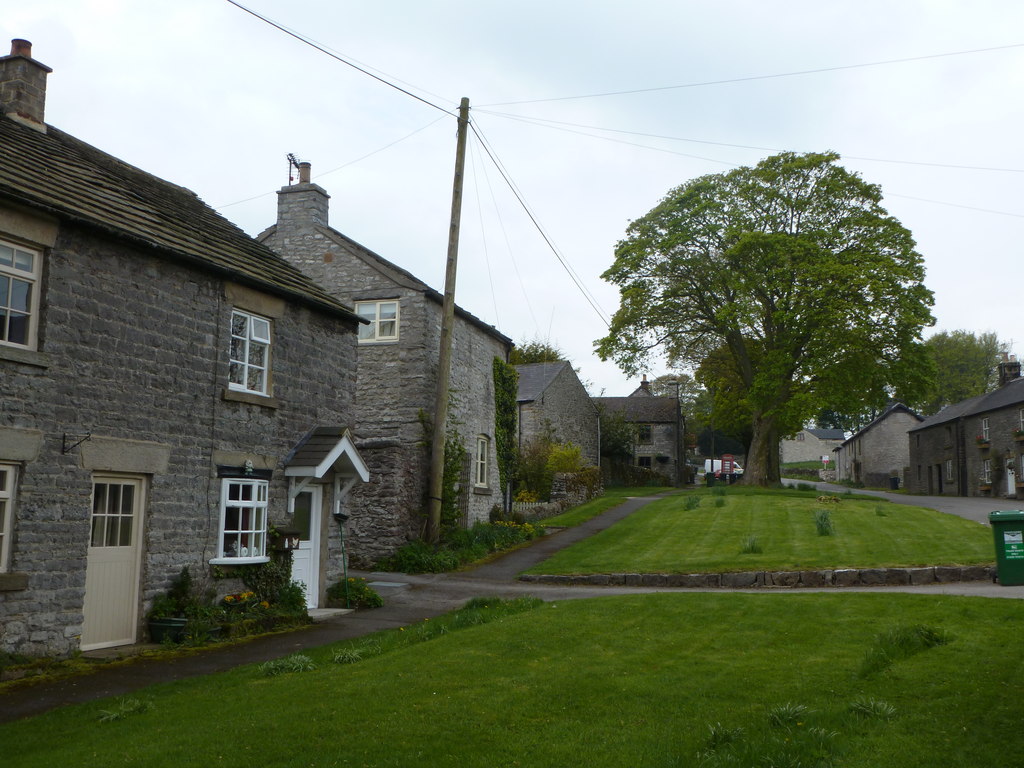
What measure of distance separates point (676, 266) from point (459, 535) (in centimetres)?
2395

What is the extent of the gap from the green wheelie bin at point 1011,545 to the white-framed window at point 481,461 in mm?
14140

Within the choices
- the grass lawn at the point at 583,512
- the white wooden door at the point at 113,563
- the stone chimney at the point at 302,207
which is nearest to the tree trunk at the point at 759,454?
the grass lawn at the point at 583,512

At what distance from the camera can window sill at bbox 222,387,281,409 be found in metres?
14.3

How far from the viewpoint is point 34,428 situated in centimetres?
1103

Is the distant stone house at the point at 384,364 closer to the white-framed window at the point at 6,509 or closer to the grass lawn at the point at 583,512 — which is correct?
the grass lawn at the point at 583,512

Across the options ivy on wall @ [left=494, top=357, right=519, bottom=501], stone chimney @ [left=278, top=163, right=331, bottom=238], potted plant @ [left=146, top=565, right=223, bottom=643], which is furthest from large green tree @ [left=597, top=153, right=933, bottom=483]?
potted plant @ [left=146, top=565, right=223, bottom=643]

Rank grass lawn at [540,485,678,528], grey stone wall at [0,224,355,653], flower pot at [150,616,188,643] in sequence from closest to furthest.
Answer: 1. grey stone wall at [0,224,355,653]
2. flower pot at [150,616,188,643]
3. grass lawn at [540,485,678,528]

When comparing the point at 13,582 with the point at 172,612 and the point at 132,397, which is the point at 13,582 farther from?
the point at 132,397

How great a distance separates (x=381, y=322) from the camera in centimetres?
2359

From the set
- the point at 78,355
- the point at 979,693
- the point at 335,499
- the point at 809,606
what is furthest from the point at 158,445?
the point at 979,693

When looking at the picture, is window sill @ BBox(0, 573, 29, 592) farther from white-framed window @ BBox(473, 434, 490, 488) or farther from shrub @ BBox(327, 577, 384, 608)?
white-framed window @ BBox(473, 434, 490, 488)

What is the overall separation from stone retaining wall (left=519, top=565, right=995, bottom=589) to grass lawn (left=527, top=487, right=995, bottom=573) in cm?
44

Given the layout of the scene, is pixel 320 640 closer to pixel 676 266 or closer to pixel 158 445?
pixel 158 445

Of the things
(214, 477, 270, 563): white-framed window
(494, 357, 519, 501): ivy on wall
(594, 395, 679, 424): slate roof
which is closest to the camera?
(214, 477, 270, 563): white-framed window
